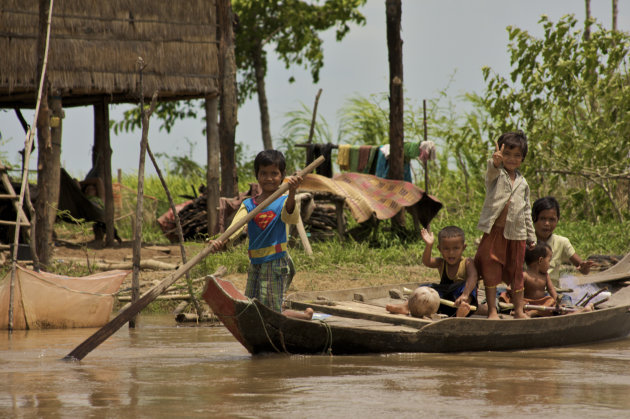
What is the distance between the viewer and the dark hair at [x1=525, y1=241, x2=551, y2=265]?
21.1 feet

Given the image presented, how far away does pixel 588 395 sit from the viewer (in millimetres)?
4273

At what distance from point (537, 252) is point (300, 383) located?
2.61 m

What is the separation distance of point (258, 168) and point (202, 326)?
8.87 ft

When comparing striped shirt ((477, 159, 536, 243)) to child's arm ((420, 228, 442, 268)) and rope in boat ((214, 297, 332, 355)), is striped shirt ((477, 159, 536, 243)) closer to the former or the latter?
child's arm ((420, 228, 442, 268))

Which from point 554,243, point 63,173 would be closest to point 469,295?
point 554,243

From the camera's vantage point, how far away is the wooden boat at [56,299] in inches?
277

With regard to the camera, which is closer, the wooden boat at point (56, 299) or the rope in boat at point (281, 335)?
the rope in boat at point (281, 335)

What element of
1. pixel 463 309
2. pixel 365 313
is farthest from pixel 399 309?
pixel 463 309

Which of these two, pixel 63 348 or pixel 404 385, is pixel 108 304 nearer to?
pixel 63 348

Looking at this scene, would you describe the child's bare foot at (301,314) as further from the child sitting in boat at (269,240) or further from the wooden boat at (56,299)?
the wooden boat at (56,299)

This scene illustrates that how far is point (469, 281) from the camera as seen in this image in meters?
5.99

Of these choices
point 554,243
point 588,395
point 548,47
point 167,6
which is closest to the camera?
point 588,395

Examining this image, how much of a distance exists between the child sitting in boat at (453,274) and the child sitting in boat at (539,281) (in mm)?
514

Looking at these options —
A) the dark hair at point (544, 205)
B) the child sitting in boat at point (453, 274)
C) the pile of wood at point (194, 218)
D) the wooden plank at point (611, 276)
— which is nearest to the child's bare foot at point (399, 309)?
the child sitting in boat at point (453, 274)
